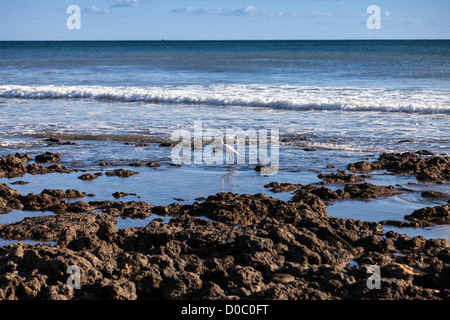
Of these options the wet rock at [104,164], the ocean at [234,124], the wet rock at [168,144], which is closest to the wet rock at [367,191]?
the ocean at [234,124]

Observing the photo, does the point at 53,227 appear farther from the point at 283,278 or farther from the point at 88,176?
the point at 283,278

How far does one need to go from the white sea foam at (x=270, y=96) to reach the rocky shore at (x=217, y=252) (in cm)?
1101

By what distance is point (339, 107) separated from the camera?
18391 millimetres

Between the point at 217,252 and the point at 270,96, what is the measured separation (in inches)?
634

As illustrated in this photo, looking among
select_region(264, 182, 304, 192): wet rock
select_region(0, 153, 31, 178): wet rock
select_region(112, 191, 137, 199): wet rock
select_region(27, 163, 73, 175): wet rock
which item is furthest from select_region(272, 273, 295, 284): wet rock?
select_region(0, 153, 31, 178): wet rock

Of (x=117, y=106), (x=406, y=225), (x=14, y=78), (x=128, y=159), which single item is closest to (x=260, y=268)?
(x=406, y=225)

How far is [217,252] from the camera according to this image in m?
5.56

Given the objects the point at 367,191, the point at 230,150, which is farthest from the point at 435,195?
the point at 230,150

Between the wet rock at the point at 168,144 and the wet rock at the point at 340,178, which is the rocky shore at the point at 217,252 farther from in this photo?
the wet rock at the point at 168,144

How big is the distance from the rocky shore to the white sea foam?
1101cm

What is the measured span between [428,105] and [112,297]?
1523 cm

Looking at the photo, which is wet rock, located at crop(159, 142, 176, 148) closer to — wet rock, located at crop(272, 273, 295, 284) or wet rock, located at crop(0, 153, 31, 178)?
wet rock, located at crop(0, 153, 31, 178)
